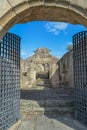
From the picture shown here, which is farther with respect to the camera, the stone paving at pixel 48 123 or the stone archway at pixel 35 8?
the stone paving at pixel 48 123

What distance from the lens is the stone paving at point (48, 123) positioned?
16.1 feet

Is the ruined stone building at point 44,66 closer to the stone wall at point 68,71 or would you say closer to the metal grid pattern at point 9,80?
the stone wall at point 68,71

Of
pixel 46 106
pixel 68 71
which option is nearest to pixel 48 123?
pixel 46 106

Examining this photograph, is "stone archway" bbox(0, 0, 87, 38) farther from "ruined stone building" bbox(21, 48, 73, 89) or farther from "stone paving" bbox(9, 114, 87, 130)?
"ruined stone building" bbox(21, 48, 73, 89)

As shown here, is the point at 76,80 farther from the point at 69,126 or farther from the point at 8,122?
the point at 8,122

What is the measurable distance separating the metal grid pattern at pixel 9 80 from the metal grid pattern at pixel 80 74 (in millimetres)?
2166

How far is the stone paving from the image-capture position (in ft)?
16.1

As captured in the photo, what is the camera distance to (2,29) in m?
3.02

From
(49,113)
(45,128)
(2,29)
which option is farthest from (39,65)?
(2,29)

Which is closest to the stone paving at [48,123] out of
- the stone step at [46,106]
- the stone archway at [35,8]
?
the stone step at [46,106]

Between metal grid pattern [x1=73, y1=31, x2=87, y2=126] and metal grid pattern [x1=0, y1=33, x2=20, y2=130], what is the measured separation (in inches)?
85.3

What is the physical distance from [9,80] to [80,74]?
245 cm

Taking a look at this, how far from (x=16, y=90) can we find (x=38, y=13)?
10.2ft

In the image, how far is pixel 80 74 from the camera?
573 cm
